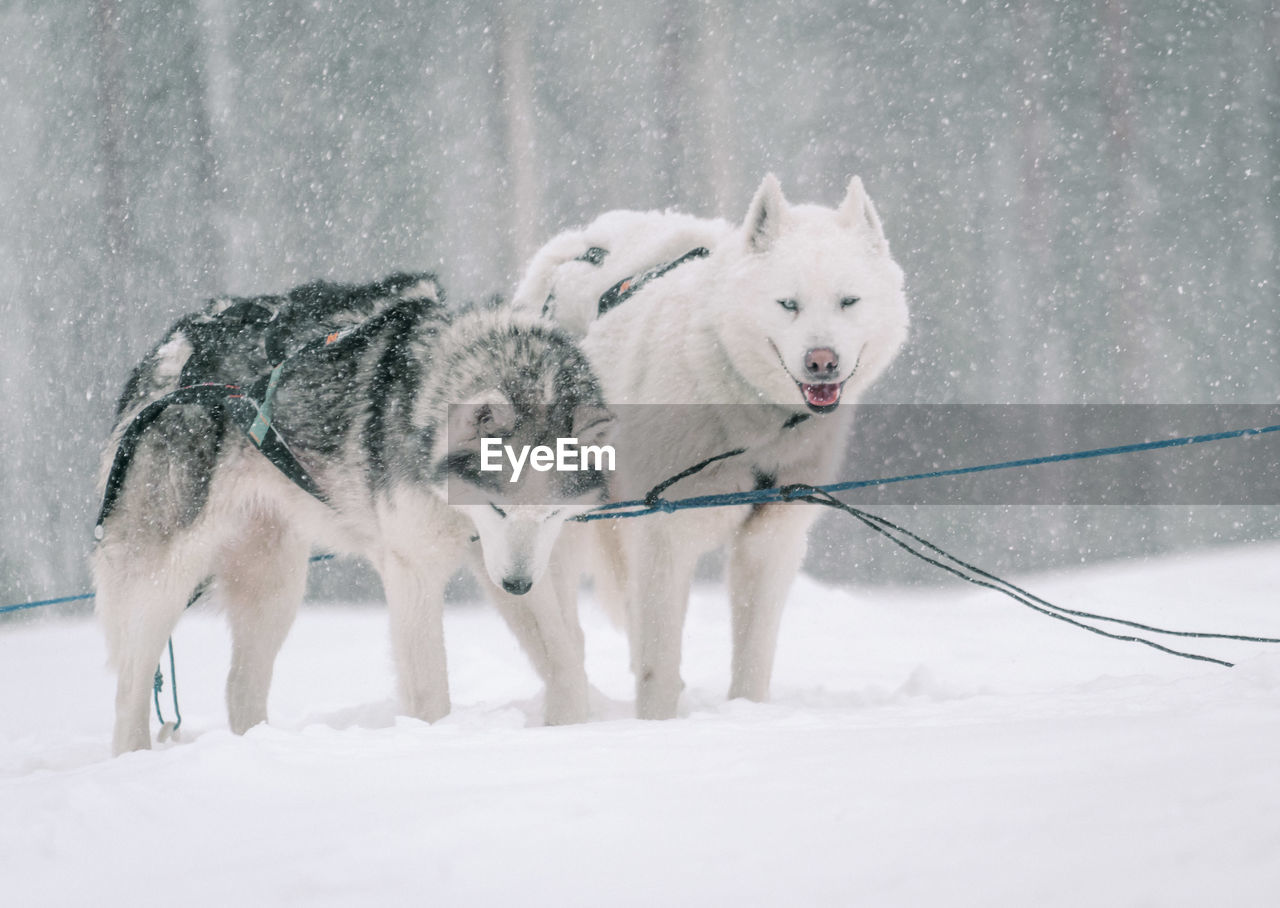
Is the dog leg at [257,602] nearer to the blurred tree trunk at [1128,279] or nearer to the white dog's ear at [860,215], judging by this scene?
the white dog's ear at [860,215]

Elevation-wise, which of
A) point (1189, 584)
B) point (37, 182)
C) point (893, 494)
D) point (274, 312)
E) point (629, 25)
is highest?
point (629, 25)

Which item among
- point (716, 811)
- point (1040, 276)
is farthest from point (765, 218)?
point (1040, 276)

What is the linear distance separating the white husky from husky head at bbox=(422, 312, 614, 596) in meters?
0.29

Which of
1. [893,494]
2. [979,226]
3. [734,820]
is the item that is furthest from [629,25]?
[734,820]

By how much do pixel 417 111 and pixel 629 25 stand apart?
7.06ft

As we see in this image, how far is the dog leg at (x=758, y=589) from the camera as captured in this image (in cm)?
321

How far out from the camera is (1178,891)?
118cm

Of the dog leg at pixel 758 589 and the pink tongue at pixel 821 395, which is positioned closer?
the pink tongue at pixel 821 395

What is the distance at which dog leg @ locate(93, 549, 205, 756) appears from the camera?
10.9 feet

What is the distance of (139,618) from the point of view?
11.1 ft

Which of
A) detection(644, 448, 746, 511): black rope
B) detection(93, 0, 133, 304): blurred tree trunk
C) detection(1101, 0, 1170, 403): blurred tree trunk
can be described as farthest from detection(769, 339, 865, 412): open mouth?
detection(93, 0, 133, 304): blurred tree trunk

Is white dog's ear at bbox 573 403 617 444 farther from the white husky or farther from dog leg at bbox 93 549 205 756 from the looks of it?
dog leg at bbox 93 549 205 756

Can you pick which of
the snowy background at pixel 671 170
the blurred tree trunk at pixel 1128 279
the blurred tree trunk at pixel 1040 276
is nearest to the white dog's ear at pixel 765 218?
the snowy background at pixel 671 170

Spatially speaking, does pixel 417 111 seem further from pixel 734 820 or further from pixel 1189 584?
pixel 734 820
